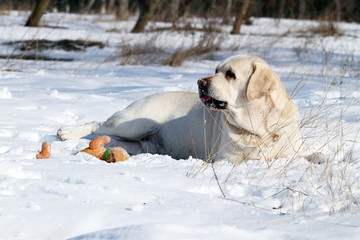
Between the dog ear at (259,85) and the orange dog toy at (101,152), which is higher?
the dog ear at (259,85)

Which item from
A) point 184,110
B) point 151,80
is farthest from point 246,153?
point 151,80

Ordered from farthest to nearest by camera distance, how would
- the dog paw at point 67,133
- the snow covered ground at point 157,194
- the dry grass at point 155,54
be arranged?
the dry grass at point 155,54 → the dog paw at point 67,133 → the snow covered ground at point 157,194

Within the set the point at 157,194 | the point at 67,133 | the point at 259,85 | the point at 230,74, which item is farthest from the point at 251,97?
the point at 67,133

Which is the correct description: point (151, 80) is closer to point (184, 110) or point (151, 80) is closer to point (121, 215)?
point (184, 110)

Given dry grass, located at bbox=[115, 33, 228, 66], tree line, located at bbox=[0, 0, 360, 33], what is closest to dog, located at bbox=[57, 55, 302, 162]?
tree line, located at bbox=[0, 0, 360, 33]

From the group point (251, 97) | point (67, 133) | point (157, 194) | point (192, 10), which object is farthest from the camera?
point (192, 10)

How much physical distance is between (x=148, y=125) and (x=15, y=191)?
2.30 meters

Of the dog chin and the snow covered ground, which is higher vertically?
the dog chin

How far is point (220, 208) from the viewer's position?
240cm

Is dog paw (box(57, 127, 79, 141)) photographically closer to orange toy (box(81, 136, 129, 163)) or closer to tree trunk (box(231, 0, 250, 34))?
orange toy (box(81, 136, 129, 163))

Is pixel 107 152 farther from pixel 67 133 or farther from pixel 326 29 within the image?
pixel 326 29

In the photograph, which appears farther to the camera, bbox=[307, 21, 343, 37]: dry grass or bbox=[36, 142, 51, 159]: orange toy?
bbox=[307, 21, 343, 37]: dry grass

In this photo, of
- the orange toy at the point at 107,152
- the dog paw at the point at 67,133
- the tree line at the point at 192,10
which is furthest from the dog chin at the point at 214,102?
the tree line at the point at 192,10

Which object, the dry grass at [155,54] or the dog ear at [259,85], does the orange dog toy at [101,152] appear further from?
the dry grass at [155,54]
